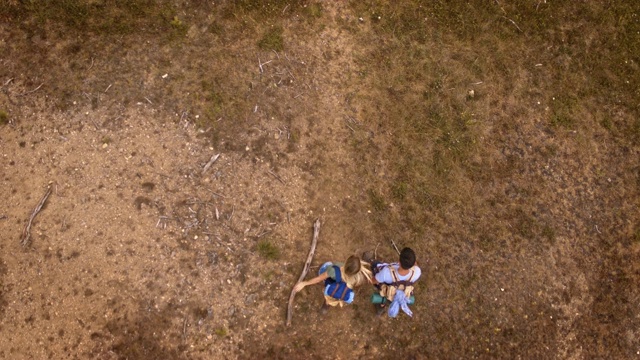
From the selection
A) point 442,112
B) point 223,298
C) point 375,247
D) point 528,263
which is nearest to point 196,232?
point 223,298

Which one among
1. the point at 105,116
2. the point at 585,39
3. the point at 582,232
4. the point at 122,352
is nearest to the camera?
the point at 122,352

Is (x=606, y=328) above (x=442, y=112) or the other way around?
the other way around

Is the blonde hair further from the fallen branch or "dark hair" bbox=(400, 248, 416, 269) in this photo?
the fallen branch

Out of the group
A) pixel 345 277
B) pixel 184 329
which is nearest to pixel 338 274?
pixel 345 277

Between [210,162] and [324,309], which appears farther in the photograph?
[210,162]

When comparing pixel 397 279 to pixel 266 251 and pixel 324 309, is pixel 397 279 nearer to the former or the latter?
pixel 324 309

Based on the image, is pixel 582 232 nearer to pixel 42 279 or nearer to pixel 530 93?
pixel 530 93

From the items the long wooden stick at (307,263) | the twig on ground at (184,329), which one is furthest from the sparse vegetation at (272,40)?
the twig on ground at (184,329)
